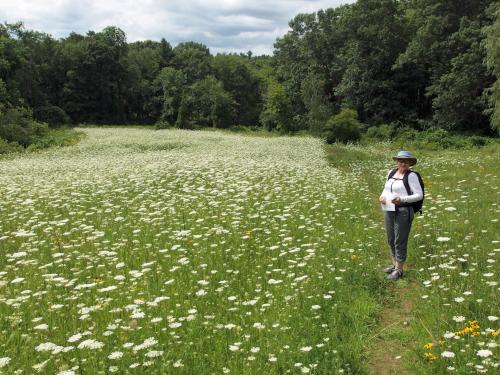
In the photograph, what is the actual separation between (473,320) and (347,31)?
66.5m

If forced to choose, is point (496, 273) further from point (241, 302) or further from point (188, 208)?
point (188, 208)

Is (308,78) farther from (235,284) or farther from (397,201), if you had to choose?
(235,284)

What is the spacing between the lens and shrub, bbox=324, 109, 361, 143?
4322 cm

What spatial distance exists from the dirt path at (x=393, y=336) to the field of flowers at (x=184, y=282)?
0.17 meters

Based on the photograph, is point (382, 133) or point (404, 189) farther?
point (382, 133)

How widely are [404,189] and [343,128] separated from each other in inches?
1429

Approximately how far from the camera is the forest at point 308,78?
47.8 m

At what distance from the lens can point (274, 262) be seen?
26.7 feet

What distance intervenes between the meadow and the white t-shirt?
1.21 m

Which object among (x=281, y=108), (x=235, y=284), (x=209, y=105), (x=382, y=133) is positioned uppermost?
(x=209, y=105)

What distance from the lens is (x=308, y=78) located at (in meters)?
63.3

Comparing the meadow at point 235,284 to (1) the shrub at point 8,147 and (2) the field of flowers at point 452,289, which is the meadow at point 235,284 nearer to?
(2) the field of flowers at point 452,289

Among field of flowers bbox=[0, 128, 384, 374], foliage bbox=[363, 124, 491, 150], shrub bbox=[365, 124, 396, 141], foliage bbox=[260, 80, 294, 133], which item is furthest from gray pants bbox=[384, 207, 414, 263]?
foliage bbox=[260, 80, 294, 133]

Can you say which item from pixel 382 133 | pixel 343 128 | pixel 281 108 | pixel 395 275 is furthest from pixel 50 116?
pixel 395 275
